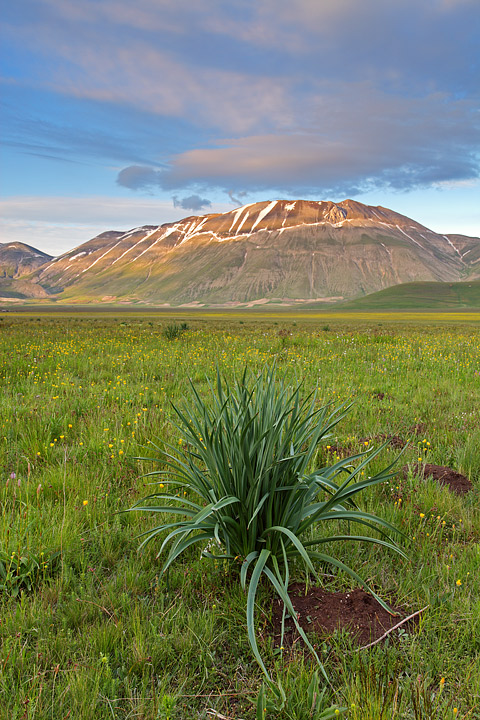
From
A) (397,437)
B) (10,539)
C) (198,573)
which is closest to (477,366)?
(397,437)

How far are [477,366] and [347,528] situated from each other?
8.97 metres

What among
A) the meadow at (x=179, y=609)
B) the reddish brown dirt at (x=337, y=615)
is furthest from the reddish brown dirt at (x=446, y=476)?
the reddish brown dirt at (x=337, y=615)

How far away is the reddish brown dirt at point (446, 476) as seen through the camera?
4.02m

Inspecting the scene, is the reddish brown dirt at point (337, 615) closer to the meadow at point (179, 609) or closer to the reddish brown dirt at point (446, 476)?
the meadow at point (179, 609)

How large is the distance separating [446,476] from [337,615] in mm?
2382

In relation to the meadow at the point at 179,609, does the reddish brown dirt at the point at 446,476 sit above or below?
above

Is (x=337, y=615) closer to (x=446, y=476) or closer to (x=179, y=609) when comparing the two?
(x=179, y=609)

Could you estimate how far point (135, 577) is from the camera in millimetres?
2639

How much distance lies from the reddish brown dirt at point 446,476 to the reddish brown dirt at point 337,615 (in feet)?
6.07

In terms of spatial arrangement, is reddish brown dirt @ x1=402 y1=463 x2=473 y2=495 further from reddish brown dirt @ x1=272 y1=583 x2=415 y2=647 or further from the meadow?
reddish brown dirt @ x1=272 y1=583 x2=415 y2=647

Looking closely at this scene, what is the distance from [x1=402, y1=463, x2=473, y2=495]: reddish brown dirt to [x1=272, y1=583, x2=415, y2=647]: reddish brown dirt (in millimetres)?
1850

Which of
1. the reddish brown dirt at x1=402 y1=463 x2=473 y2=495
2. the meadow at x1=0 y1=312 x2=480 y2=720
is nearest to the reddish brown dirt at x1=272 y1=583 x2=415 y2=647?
the meadow at x1=0 y1=312 x2=480 y2=720

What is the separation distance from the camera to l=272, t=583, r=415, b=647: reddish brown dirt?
7.48 ft

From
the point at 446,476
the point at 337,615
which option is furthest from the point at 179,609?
the point at 446,476
